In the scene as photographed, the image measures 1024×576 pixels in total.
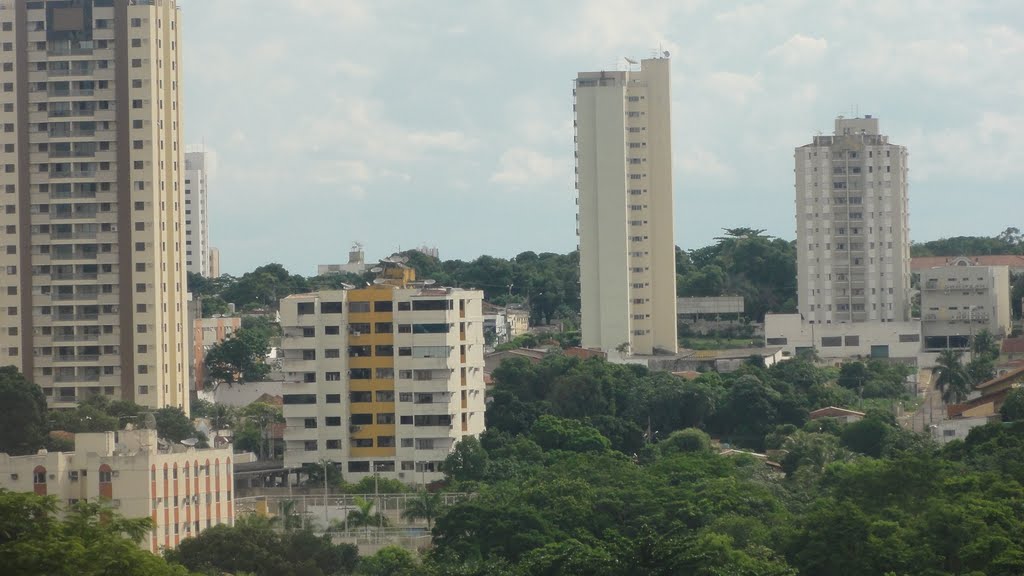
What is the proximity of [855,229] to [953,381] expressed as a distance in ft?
74.5

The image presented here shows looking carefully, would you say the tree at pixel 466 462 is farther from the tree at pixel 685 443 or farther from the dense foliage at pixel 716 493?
the tree at pixel 685 443

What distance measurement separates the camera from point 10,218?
8650cm

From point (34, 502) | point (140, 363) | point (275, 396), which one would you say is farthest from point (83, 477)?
point (275, 396)

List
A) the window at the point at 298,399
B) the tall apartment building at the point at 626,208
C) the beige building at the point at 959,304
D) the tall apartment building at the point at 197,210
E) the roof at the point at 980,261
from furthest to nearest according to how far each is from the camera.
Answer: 1. the tall apartment building at the point at 197,210
2. the roof at the point at 980,261
3. the beige building at the point at 959,304
4. the tall apartment building at the point at 626,208
5. the window at the point at 298,399

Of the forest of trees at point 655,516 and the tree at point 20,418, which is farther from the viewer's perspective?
the tree at point 20,418

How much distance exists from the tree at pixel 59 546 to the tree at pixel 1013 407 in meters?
39.4

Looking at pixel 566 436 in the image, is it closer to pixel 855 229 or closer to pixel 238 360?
pixel 238 360

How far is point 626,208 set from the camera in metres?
108

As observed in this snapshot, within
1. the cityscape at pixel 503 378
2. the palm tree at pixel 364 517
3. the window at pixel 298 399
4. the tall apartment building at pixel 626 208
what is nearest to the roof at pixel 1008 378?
the cityscape at pixel 503 378

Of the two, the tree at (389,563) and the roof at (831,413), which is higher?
the roof at (831,413)

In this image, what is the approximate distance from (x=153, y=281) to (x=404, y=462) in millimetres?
16855

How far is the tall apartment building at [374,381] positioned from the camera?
75.6 meters

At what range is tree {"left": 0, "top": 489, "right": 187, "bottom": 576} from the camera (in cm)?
3659

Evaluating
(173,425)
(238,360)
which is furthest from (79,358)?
(238,360)
